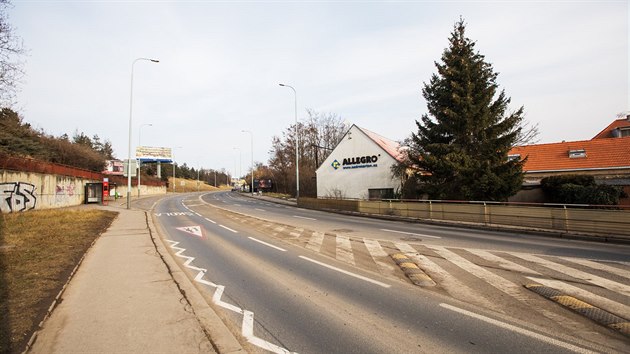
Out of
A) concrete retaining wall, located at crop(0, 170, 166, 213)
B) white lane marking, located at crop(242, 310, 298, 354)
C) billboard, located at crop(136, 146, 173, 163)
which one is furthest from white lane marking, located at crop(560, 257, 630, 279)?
billboard, located at crop(136, 146, 173, 163)

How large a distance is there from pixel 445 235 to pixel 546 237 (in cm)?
409

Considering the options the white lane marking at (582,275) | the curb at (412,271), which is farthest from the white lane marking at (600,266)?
the curb at (412,271)

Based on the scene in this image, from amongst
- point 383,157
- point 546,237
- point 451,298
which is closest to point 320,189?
point 383,157

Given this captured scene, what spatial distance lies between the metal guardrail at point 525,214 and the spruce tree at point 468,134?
288 cm

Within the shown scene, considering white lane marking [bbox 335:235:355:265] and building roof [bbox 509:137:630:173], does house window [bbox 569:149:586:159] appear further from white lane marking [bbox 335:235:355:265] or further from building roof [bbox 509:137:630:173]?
white lane marking [bbox 335:235:355:265]

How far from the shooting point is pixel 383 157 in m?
32.3

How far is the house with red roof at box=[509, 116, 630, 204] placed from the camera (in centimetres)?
2697

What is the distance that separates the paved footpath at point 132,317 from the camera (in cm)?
395

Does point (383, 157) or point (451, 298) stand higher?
point (383, 157)

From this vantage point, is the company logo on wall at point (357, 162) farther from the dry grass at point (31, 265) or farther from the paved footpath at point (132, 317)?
the paved footpath at point (132, 317)

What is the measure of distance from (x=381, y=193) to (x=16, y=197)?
93.9ft

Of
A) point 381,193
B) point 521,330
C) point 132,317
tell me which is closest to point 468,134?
point 381,193

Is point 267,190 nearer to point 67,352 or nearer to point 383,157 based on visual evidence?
point 383,157

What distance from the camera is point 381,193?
3241 centimetres
